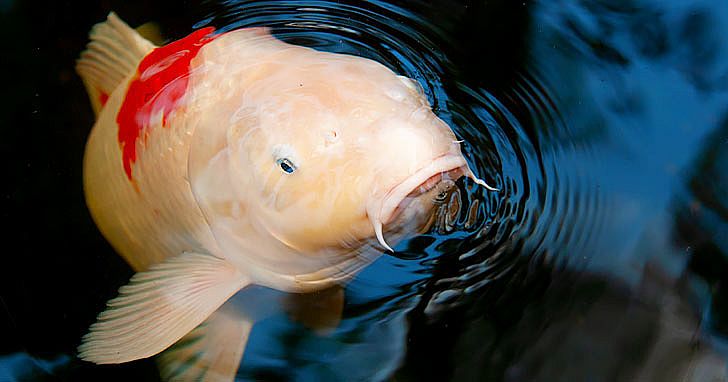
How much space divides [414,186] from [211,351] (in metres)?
0.99

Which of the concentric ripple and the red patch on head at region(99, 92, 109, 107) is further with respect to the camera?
the red patch on head at region(99, 92, 109, 107)

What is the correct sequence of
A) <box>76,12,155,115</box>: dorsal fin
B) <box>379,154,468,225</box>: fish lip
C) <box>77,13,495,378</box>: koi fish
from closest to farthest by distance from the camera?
<box>379,154,468,225</box>: fish lip → <box>77,13,495,378</box>: koi fish → <box>76,12,155,115</box>: dorsal fin

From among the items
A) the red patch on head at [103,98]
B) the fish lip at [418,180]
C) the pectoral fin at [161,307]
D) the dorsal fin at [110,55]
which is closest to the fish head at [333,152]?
the fish lip at [418,180]

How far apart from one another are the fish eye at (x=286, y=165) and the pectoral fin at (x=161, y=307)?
46cm

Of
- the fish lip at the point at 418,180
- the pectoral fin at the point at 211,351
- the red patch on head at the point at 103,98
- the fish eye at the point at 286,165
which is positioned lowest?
the pectoral fin at the point at 211,351

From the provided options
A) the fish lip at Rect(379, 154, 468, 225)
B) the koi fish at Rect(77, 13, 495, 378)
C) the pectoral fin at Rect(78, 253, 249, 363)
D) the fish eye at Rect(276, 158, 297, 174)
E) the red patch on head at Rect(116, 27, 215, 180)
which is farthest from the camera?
the red patch on head at Rect(116, 27, 215, 180)

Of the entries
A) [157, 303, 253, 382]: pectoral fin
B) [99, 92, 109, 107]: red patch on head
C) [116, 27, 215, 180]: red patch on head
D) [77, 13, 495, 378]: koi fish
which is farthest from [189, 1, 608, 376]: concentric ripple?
[99, 92, 109, 107]: red patch on head

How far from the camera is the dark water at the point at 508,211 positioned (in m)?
2.12

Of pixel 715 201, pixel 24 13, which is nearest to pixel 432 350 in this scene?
pixel 715 201

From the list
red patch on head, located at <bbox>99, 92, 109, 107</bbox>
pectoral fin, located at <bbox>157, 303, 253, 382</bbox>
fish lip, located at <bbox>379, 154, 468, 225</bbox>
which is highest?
fish lip, located at <bbox>379, 154, 468, 225</bbox>

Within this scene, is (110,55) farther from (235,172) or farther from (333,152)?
(333,152)

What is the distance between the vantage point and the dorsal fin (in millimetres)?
2287

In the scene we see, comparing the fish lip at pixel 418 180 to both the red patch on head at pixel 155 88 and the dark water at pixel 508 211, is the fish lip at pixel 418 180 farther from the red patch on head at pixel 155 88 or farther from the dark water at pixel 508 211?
the red patch on head at pixel 155 88

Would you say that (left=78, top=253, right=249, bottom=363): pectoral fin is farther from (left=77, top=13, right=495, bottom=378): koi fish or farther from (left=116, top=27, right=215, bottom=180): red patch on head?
(left=116, top=27, right=215, bottom=180): red patch on head
